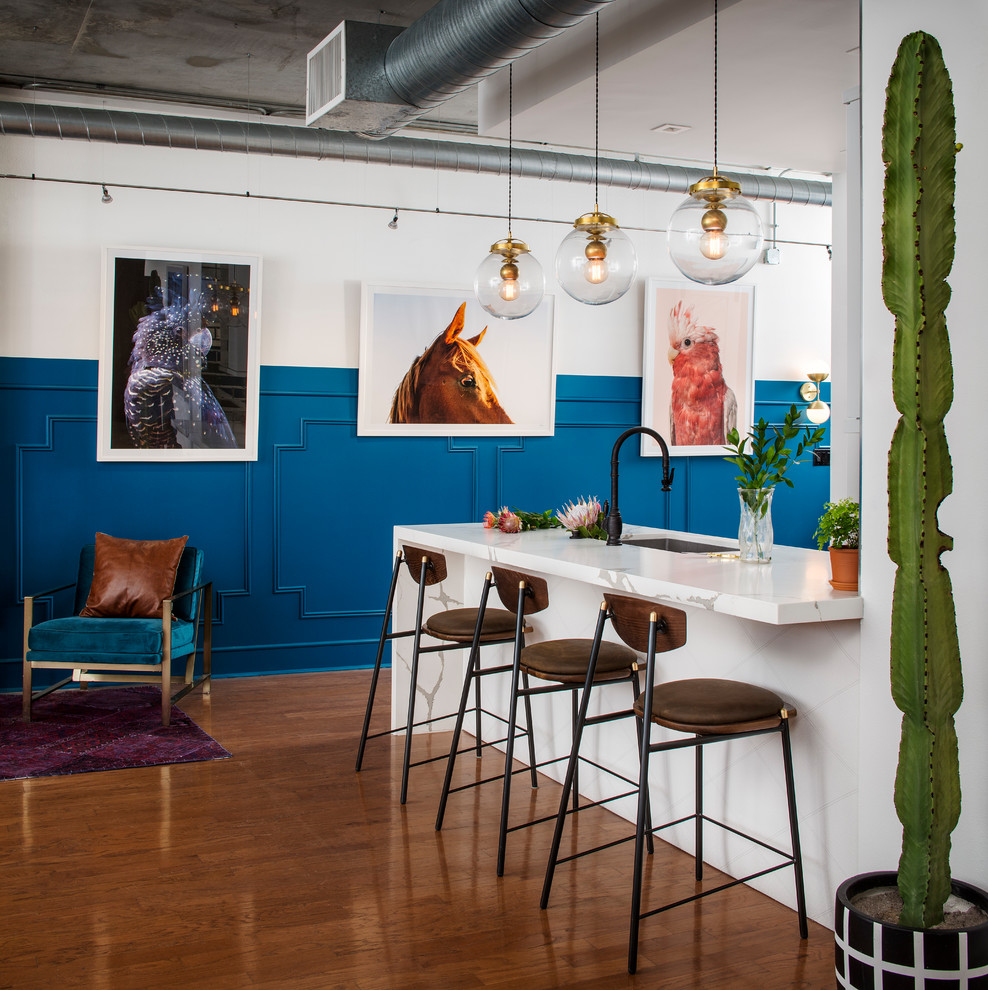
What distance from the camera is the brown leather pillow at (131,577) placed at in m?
5.55

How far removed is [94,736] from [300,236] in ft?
10.4

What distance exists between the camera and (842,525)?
304 cm

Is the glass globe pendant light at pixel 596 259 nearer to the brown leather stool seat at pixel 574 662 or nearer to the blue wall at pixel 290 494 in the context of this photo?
the brown leather stool seat at pixel 574 662

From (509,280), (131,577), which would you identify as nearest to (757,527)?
(509,280)

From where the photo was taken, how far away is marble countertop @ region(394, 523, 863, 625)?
9.39ft

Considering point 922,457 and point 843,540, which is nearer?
point 922,457

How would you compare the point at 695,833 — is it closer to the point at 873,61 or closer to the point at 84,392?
the point at 873,61

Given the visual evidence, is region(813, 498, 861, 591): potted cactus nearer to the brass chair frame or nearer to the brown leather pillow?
the brass chair frame

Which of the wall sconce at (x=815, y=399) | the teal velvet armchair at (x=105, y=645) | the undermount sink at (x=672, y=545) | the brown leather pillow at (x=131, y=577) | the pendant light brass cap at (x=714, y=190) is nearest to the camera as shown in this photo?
the pendant light brass cap at (x=714, y=190)

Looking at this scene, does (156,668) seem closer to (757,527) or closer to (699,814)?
(699,814)

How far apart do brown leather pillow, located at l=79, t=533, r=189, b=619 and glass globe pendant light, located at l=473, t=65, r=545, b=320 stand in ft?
7.93

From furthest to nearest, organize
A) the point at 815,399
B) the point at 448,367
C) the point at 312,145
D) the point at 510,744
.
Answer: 1. the point at 815,399
2. the point at 448,367
3. the point at 312,145
4. the point at 510,744

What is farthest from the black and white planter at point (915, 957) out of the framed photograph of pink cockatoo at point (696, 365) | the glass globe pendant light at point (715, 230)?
the framed photograph of pink cockatoo at point (696, 365)

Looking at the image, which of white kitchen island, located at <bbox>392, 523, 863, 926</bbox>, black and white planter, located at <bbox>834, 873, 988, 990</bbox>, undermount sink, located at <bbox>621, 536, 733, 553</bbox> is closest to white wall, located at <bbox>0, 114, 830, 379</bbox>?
white kitchen island, located at <bbox>392, 523, 863, 926</bbox>
